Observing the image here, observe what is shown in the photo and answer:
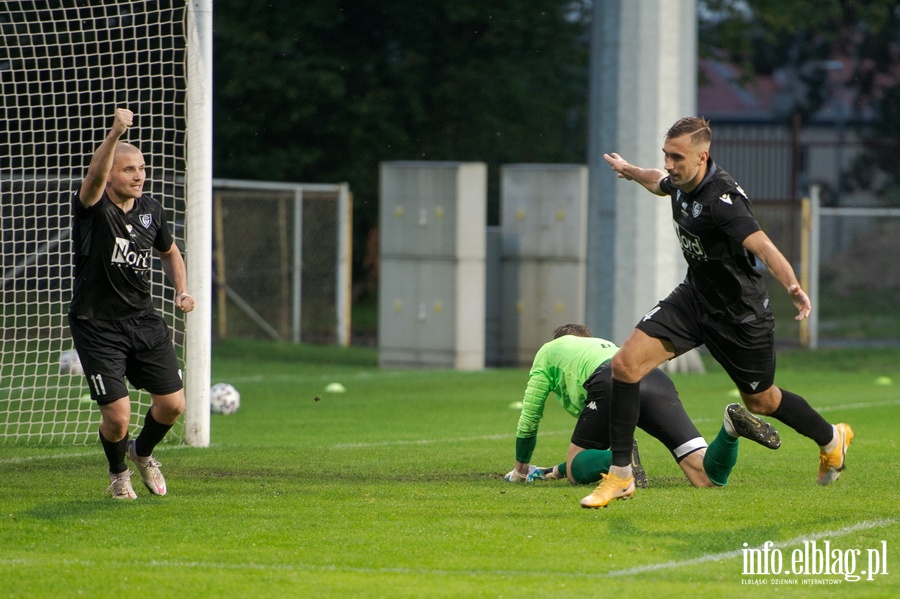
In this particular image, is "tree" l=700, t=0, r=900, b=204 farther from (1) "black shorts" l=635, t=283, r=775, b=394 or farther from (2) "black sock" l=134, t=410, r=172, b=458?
(2) "black sock" l=134, t=410, r=172, b=458

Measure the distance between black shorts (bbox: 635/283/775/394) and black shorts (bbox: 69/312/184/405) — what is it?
283 cm

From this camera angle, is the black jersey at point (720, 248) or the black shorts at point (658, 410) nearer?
the black jersey at point (720, 248)

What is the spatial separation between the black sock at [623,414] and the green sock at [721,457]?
806mm

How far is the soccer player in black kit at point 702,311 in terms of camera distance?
706 cm

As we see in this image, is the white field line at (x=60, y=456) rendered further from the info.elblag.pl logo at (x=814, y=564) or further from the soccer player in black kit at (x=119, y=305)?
the info.elblag.pl logo at (x=814, y=564)

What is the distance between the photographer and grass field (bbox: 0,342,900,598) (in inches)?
221

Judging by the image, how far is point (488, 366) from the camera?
20.1 metres

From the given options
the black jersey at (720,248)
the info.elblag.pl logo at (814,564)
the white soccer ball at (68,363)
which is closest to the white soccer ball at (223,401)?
the white soccer ball at (68,363)

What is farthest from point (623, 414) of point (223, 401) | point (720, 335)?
point (223, 401)

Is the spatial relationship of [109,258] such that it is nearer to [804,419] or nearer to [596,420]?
[596,420]

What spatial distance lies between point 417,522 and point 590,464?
1587mm

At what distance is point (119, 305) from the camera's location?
25.2 ft

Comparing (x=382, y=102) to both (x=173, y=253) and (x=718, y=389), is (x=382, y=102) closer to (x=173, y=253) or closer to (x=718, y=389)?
(x=718, y=389)

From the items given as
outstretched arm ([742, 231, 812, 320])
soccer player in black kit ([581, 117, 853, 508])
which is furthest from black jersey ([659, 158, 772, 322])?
outstretched arm ([742, 231, 812, 320])
